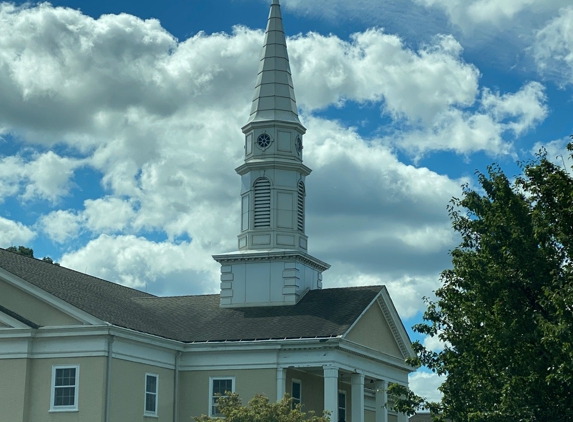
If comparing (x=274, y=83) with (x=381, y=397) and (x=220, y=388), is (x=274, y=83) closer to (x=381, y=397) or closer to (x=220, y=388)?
(x=220, y=388)

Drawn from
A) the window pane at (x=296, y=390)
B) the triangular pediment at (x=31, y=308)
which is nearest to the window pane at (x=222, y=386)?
the window pane at (x=296, y=390)

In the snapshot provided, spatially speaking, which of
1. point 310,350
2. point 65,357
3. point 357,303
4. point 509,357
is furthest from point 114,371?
point 509,357

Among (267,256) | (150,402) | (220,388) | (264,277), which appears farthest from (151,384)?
(267,256)

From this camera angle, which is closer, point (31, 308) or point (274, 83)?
point (31, 308)

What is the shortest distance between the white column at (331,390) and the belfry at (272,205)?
5.30m

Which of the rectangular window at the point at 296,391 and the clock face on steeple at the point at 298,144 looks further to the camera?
the clock face on steeple at the point at 298,144

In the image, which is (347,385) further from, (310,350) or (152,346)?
(152,346)

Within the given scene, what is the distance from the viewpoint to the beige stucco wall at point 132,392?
35.5 meters

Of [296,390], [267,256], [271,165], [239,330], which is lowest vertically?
[296,390]

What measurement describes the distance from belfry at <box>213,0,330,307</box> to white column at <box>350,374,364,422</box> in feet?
14.9

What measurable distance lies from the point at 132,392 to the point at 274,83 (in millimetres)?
17578

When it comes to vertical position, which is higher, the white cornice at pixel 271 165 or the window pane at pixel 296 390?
the white cornice at pixel 271 165

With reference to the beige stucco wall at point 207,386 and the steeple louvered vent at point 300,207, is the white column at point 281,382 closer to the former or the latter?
the beige stucco wall at point 207,386

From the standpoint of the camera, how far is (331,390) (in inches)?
1481
